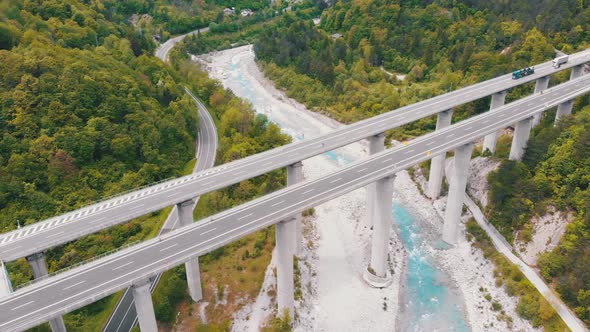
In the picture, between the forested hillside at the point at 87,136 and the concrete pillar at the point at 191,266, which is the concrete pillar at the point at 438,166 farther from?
the concrete pillar at the point at 191,266

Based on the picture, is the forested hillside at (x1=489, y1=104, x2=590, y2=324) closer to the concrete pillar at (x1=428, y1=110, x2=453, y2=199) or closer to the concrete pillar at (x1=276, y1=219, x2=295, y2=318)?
the concrete pillar at (x1=428, y1=110, x2=453, y2=199)

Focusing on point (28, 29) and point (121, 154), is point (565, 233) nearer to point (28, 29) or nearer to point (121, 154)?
point (121, 154)

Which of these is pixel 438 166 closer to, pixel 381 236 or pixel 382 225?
pixel 382 225

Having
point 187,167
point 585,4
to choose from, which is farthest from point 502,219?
point 585,4

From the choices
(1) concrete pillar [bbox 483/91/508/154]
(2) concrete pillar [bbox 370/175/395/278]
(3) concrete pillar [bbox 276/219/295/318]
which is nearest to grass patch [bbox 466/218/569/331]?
(2) concrete pillar [bbox 370/175/395/278]

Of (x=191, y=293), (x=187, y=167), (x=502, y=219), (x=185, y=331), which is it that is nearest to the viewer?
(x=185, y=331)

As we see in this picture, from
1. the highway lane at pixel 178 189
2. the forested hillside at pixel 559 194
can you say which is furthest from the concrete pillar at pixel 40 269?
the forested hillside at pixel 559 194
